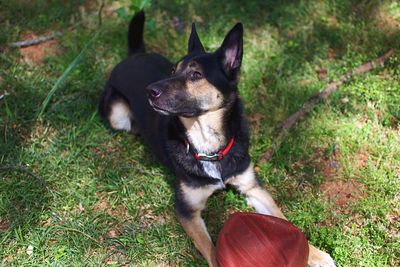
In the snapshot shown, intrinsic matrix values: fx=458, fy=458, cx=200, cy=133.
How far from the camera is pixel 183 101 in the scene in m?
3.26

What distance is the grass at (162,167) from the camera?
3.60 meters

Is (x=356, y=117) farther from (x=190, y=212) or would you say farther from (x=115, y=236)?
(x=115, y=236)

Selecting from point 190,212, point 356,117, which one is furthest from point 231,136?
point 356,117

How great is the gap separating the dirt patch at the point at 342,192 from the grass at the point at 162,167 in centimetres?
1

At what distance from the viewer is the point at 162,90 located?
10.6ft

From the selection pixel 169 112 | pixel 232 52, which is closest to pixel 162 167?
pixel 169 112

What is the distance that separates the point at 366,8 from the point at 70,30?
12.0ft

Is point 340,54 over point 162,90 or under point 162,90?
under

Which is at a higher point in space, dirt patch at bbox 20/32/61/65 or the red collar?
the red collar

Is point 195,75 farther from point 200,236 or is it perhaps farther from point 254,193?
point 200,236

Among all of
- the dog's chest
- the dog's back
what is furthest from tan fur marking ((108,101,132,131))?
the dog's chest

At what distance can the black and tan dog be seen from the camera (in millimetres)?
3307

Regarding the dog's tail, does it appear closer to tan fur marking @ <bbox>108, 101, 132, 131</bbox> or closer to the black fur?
the black fur

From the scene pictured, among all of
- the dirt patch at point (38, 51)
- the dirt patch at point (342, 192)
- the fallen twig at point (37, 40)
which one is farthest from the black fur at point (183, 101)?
the fallen twig at point (37, 40)
